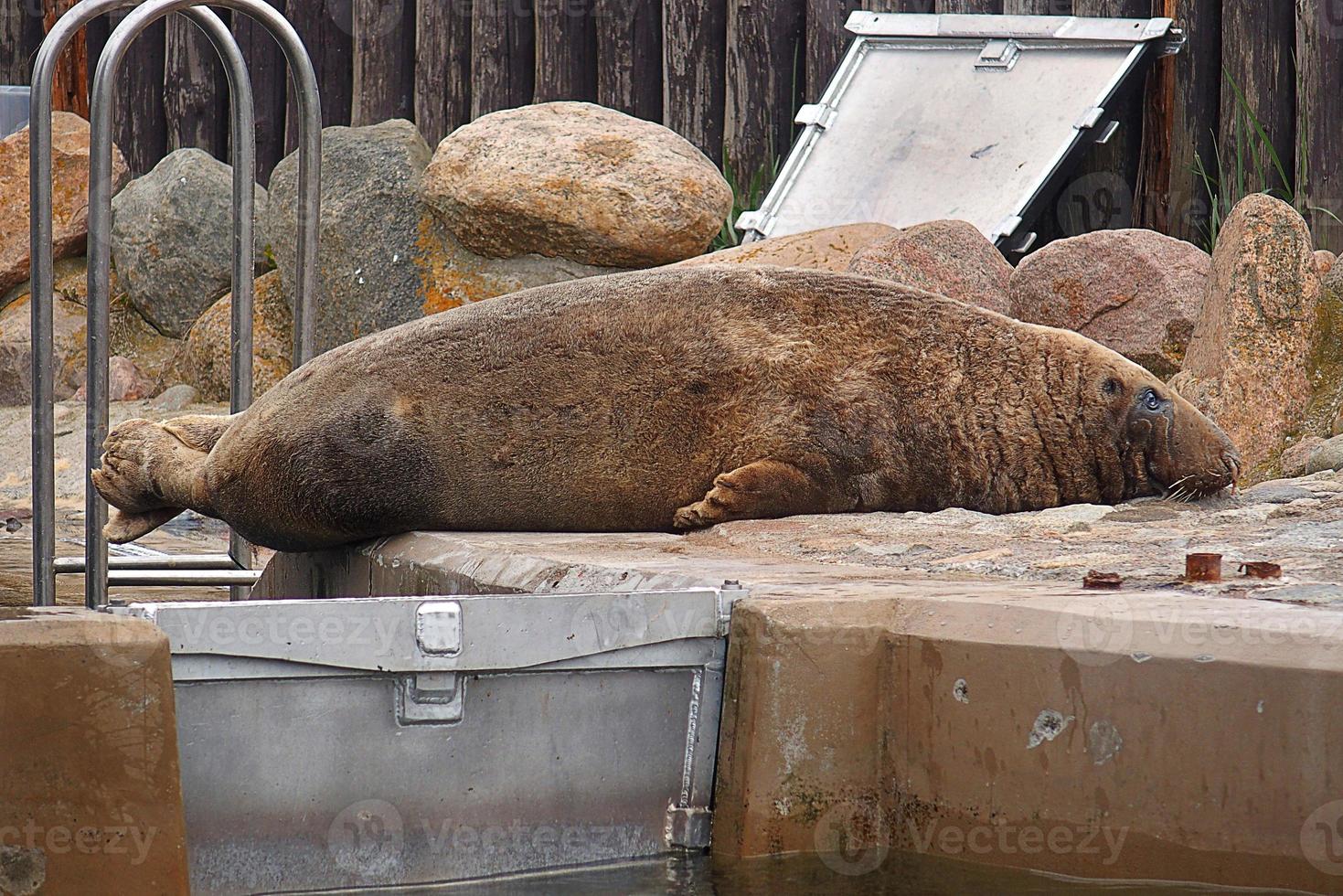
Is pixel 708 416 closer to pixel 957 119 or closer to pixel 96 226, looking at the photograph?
pixel 96 226

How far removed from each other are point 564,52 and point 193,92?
2664 mm

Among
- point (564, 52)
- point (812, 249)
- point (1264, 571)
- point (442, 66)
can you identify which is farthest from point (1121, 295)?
point (442, 66)

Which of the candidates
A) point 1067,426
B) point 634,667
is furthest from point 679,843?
point 1067,426

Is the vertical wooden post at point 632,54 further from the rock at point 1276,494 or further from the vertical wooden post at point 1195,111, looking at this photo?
the rock at point 1276,494

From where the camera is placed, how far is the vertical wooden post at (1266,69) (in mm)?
6441

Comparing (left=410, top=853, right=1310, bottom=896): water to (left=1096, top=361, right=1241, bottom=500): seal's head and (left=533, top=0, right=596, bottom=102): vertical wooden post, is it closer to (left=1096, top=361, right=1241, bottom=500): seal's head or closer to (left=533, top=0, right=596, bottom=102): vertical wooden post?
(left=1096, top=361, right=1241, bottom=500): seal's head

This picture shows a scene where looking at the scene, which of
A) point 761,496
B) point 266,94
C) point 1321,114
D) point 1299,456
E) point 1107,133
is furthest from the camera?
point 266,94

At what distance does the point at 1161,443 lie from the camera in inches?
143

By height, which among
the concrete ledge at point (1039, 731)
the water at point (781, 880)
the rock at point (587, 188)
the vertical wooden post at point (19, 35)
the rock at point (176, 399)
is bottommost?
the rock at point (176, 399)

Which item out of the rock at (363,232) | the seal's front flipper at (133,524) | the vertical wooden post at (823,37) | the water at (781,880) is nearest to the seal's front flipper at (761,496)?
the water at (781,880)

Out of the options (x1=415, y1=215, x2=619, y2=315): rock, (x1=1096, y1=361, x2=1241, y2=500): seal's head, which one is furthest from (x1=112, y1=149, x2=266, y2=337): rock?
(x1=1096, y1=361, x2=1241, y2=500): seal's head

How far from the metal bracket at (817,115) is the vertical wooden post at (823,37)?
6.5 inches

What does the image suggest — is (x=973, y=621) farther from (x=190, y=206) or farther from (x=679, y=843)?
(x=190, y=206)

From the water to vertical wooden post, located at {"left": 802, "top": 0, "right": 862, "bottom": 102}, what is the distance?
6.04 m
